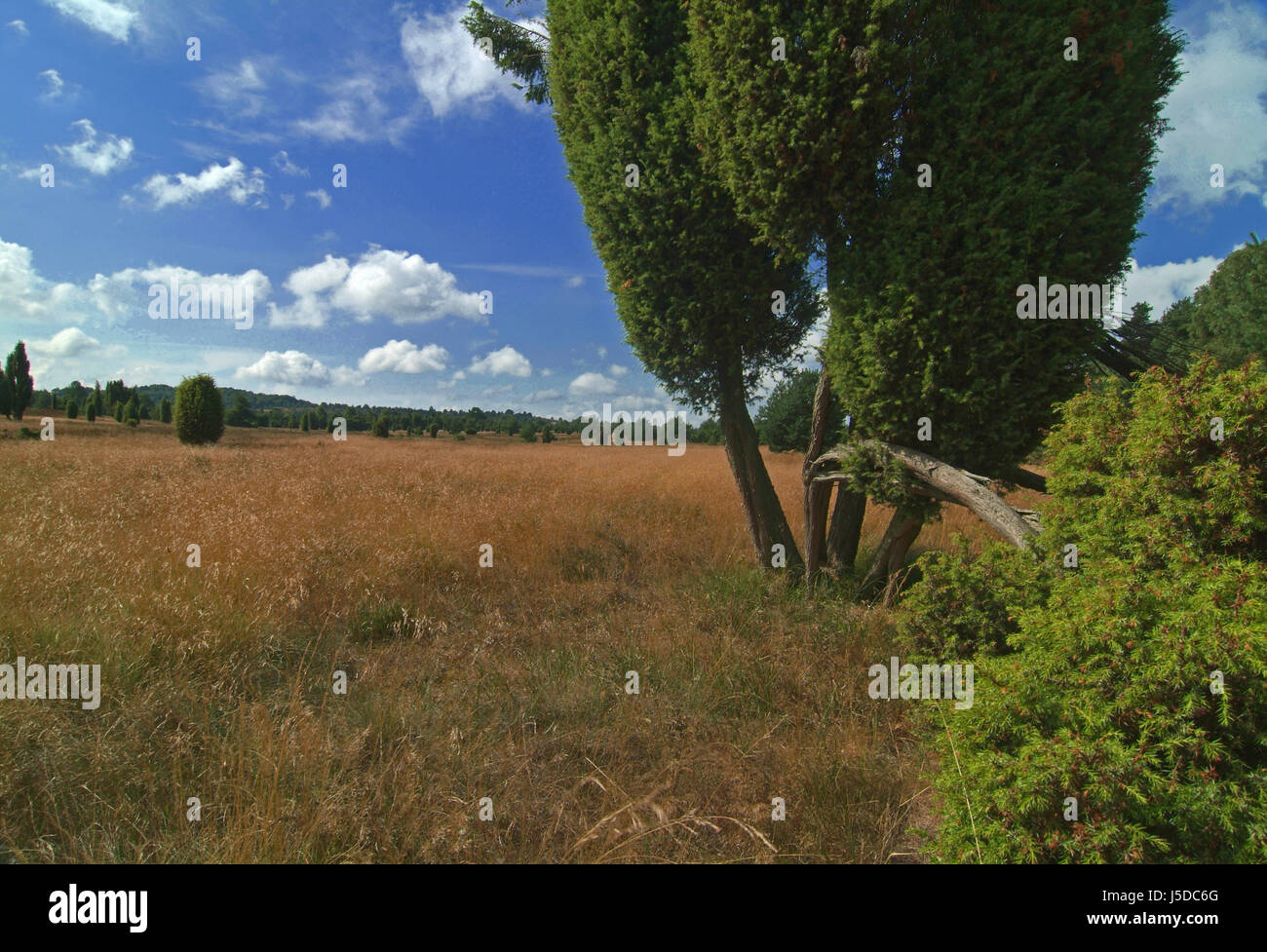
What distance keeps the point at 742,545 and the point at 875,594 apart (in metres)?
2.27

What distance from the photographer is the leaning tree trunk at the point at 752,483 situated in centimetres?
684

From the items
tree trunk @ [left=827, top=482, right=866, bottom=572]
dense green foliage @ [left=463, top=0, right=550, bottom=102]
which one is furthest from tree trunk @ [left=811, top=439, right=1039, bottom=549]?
dense green foliage @ [left=463, top=0, right=550, bottom=102]

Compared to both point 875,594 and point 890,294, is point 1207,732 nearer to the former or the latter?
point 890,294

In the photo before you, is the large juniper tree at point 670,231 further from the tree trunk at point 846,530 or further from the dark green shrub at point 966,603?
the dark green shrub at point 966,603

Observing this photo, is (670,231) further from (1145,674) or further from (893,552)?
(1145,674)

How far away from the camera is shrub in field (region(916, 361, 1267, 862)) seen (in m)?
1.81

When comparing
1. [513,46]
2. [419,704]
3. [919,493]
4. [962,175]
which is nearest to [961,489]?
[919,493]

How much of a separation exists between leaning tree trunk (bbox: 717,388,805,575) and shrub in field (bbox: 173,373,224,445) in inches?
1309

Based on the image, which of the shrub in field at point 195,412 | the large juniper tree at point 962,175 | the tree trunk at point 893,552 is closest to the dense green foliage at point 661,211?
the large juniper tree at point 962,175

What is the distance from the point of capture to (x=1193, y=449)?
2.60 metres

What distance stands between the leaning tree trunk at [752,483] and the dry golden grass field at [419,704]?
18.9 inches

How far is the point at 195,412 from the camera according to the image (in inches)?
1141

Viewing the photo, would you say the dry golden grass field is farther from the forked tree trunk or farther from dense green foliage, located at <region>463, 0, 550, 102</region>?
dense green foliage, located at <region>463, 0, 550, 102</region>
